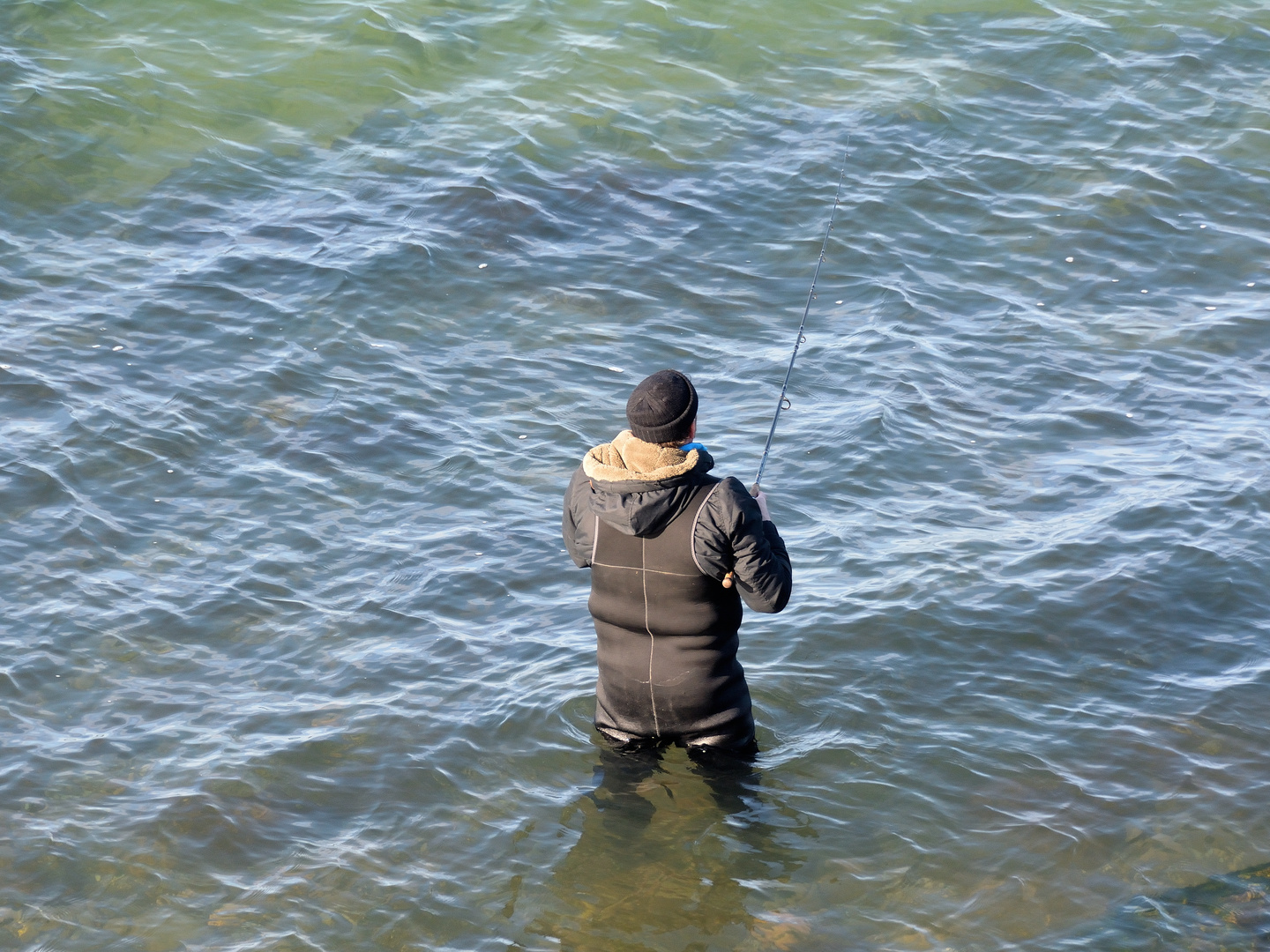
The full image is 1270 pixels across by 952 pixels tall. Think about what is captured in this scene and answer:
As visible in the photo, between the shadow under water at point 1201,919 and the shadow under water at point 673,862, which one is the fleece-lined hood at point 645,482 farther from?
the shadow under water at point 1201,919

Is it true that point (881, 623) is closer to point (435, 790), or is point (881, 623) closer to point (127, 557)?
point (435, 790)

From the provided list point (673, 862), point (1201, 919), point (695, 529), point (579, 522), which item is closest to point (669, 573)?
point (695, 529)

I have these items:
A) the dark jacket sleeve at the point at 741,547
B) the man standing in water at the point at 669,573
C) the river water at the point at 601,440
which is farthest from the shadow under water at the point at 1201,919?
the dark jacket sleeve at the point at 741,547

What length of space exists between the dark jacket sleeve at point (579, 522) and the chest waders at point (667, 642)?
0.05 metres

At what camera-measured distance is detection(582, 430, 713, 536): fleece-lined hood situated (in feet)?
A: 16.7

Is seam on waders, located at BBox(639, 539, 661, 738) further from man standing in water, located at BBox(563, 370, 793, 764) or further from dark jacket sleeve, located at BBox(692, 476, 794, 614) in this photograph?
dark jacket sleeve, located at BBox(692, 476, 794, 614)

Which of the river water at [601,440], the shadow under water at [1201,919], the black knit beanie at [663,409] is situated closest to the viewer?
the black knit beanie at [663,409]

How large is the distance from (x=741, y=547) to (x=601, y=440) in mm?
4640

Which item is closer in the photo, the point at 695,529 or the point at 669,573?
the point at 695,529

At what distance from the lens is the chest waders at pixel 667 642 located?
526cm

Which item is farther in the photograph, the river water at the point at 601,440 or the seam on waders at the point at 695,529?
→ the river water at the point at 601,440

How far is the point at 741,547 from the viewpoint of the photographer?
508 cm

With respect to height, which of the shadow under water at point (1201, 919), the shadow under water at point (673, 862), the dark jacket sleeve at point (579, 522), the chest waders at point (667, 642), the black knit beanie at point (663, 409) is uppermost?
the black knit beanie at point (663, 409)

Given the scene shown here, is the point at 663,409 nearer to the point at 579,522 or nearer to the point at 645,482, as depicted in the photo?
the point at 645,482
